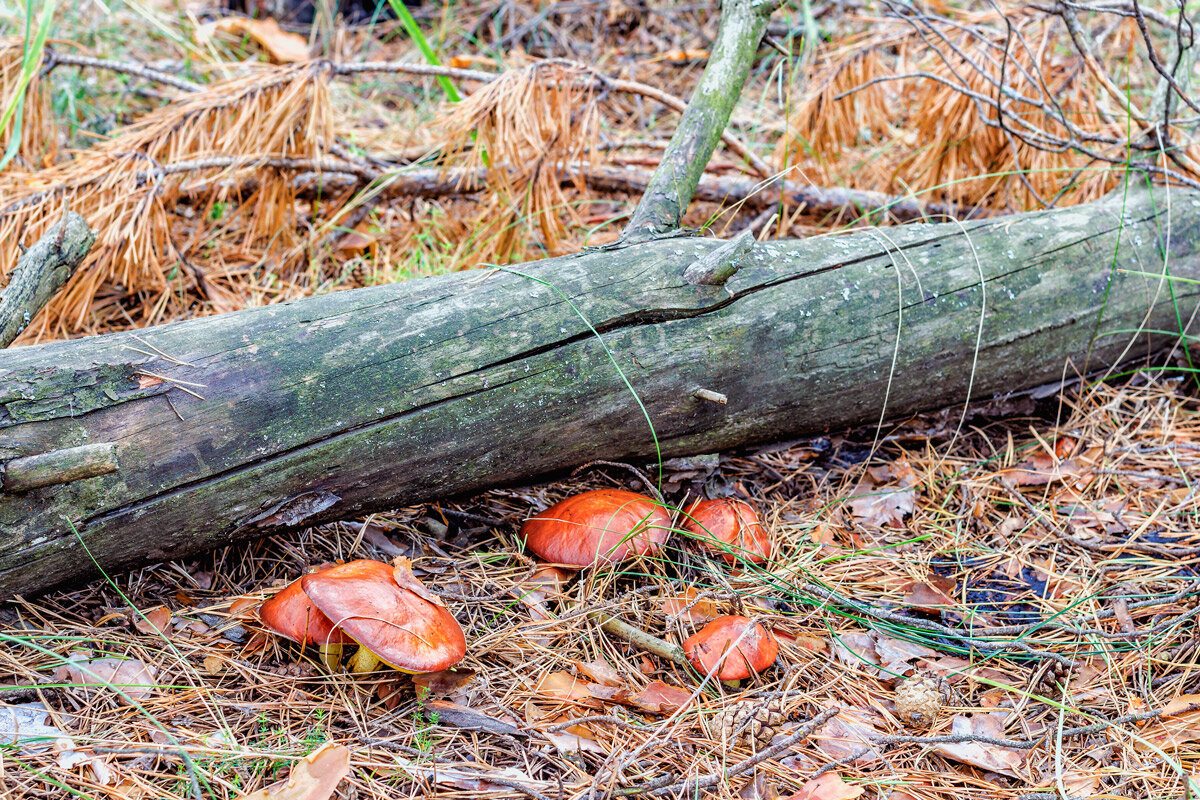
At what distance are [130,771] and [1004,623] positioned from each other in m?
1.88

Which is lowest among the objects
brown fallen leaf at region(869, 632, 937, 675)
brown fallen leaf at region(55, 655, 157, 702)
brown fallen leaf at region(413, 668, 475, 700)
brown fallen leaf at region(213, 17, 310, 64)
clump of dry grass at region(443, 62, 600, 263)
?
brown fallen leaf at region(55, 655, 157, 702)

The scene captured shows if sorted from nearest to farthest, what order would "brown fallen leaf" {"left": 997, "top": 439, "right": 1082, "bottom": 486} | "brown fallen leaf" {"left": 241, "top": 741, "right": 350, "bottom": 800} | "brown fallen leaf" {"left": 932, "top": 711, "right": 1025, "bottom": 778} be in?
"brown fallen leaf" {"left": 241, "top": 741, "right": 350, "bottom": 800}
"brown fallen leaf" {"left": 932, "top": 711, "right": 1025, "bottom": 778}
"brown fallen leaf" {"left": 997, "top": 439, "right": 1082, "bottom": 486}

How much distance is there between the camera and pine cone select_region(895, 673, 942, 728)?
158 centimetres

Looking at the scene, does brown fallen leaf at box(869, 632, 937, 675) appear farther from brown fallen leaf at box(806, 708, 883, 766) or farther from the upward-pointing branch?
the upward-pointing branch

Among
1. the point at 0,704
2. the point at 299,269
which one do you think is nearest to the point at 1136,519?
the point at 0,704

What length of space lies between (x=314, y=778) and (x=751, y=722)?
0.81 m

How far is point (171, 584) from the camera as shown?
1827 mm

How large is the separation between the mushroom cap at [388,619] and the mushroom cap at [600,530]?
415 millimetres

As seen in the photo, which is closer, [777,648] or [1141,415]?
[777,648]

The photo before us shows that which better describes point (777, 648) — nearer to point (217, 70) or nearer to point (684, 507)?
point (684, 507)

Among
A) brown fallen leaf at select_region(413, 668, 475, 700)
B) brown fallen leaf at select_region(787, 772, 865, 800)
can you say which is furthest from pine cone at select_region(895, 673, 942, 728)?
brown fallen leaf at select_region(413, 668, 475, 700)

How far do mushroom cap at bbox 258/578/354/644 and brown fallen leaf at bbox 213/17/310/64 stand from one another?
12.3ft

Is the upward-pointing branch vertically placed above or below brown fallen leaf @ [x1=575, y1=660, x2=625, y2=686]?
above

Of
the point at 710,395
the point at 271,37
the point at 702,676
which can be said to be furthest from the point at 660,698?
the point at 271,37
